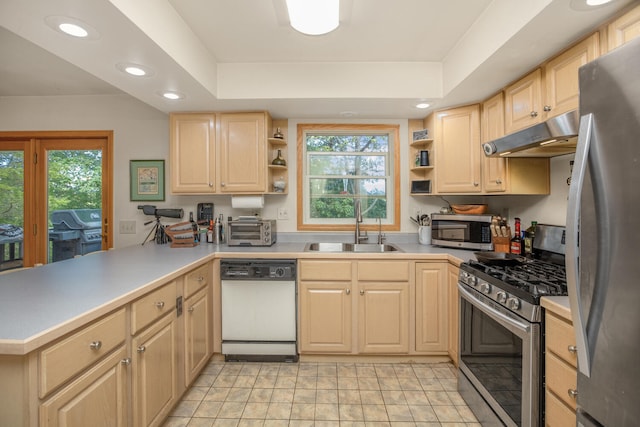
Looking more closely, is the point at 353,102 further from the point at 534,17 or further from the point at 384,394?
the point at 384,394

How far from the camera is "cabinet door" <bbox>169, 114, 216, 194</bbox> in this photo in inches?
103

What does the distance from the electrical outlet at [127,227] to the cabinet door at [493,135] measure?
321cm

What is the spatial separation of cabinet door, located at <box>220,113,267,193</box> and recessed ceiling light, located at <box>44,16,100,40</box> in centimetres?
120

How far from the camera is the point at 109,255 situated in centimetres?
217

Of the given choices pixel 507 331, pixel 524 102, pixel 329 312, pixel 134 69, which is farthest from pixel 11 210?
pixel 524 102

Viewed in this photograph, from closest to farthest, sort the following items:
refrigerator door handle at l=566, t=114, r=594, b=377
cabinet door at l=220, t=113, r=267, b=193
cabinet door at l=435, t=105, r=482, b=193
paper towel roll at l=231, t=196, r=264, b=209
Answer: refrigerator door handle at l=566, t=114, r=594, b=377 → cabinet door at l=435, t=105, r=482, b=193 → cabinet door at l=220, t=113, r=267, b=193 → paper towel roll at l=231, t=196, r=264, b=209

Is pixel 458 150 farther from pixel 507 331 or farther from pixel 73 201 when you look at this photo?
pixel 73 201

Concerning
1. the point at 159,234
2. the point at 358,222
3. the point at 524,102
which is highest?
the point at 524,102

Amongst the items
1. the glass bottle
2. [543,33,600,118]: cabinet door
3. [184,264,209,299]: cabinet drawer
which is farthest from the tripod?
[543,33,600,118]: cabinet door

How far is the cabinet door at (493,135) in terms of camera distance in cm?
216

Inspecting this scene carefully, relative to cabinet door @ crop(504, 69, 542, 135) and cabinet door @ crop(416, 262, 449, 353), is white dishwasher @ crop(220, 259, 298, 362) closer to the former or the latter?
cabinet door @ crop(416, 262, 449, 353)

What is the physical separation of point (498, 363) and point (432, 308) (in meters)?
0.77

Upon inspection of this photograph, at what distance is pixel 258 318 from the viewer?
7.63 feet

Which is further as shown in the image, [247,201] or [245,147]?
[247,201]
